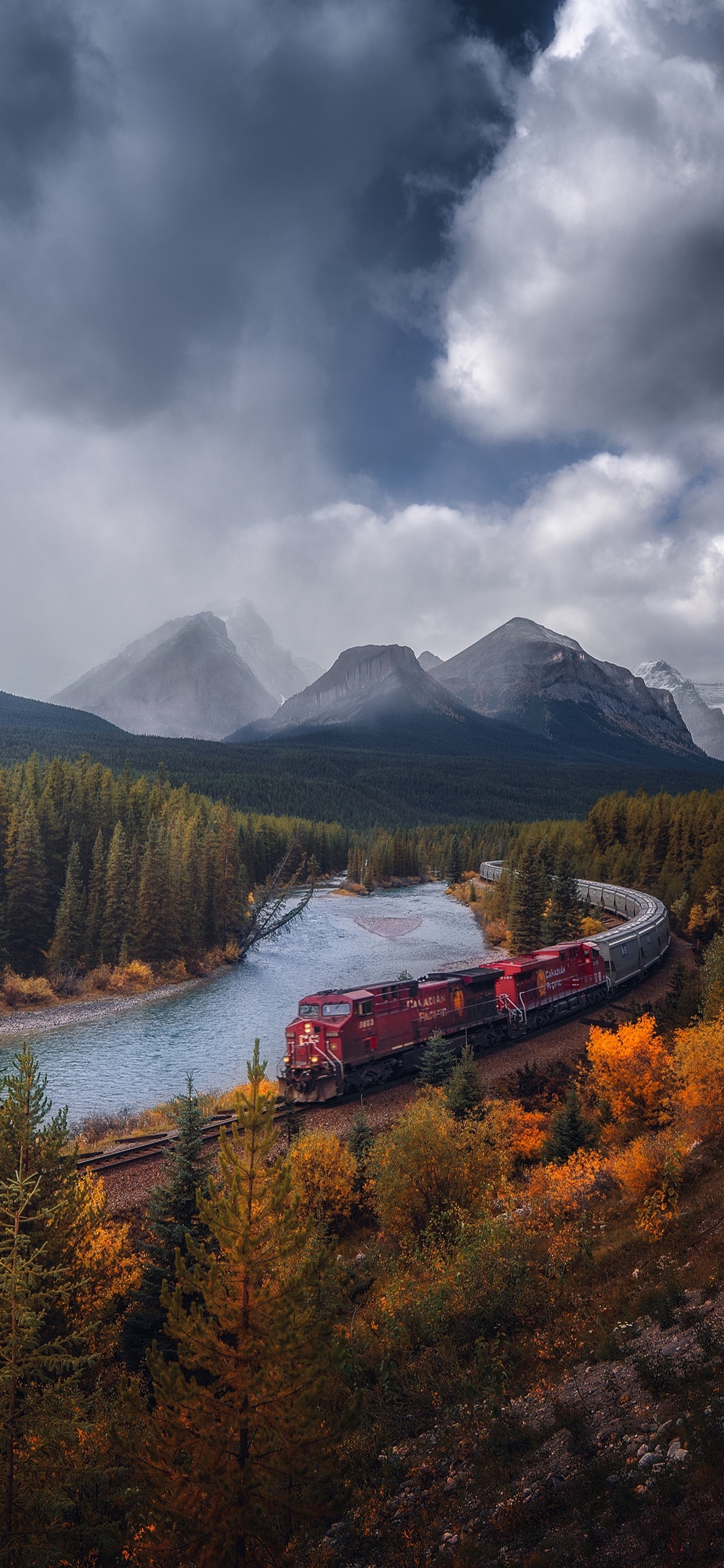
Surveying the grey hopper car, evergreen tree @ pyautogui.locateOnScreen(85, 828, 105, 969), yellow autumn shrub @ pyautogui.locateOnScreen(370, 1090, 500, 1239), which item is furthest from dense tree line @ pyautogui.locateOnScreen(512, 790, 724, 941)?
yellow autumn shrub @ pyautogui.locateOnScreen(370, 1090, 500, 1239)

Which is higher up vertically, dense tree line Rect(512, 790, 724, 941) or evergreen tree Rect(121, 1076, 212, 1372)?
dense tree line Rect(512, 790, 724, 941)

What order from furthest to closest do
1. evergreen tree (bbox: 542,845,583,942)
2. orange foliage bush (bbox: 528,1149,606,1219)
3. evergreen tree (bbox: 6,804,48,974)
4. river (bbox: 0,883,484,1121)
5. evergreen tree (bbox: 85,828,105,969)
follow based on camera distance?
1. evergreen tree (bbox: 85,828,105,969)
2. evergreen tree (bbox: 6,804,48,974)
3. evergreen tree (bbox: 542,845,583,942)
4. river (bbox: 0,883,484,1121)
5. orange foliage bush (bbox: 528,1149,606,1219)

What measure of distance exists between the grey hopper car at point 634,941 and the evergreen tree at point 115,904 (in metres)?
49.2

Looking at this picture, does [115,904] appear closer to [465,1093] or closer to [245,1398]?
[465,1093]

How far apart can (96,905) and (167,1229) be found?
193 ft

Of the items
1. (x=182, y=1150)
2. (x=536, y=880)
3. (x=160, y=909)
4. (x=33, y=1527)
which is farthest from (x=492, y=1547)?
(x=160, y=909)

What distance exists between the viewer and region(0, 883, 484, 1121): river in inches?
1802

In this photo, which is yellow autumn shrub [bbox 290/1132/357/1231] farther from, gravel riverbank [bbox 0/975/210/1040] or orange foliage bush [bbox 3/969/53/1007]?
orange foliage bush [bbox 3/969/53/1007]

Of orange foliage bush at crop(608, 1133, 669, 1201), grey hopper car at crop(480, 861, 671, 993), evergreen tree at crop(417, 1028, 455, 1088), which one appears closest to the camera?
orange foliage bush at crop(608, 1133, 669, 1201)

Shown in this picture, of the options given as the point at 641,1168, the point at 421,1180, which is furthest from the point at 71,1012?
the point at 641,1168

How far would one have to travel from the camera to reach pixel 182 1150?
20281 millimetres

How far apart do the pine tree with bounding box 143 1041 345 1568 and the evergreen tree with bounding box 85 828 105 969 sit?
6513cm

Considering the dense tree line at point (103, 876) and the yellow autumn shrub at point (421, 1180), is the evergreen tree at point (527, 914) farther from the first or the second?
the yellow autumn shrub at point (421, 1180)

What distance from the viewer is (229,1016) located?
61.0 m
